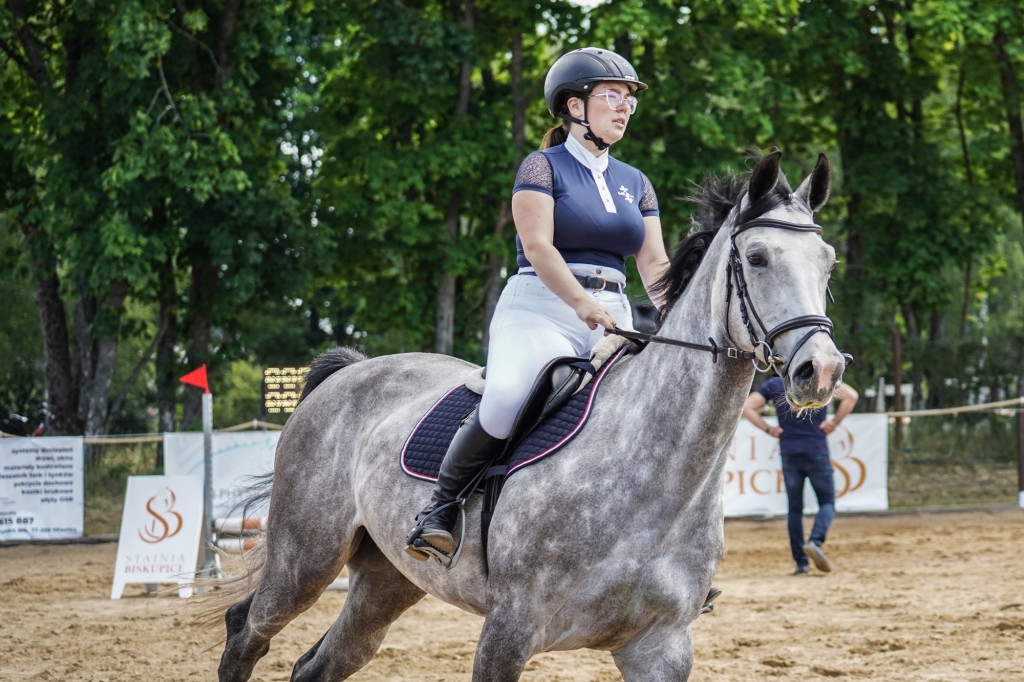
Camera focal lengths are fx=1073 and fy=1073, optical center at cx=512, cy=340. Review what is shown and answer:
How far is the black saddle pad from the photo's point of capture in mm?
3670

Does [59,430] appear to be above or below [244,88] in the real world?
below

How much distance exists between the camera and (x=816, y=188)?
3465 mm

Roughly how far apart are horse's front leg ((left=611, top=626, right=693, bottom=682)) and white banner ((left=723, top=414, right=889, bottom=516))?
1011 centimetres

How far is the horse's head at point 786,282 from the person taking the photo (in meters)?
2.91

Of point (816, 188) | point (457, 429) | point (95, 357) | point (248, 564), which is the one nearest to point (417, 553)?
point (457, 429)

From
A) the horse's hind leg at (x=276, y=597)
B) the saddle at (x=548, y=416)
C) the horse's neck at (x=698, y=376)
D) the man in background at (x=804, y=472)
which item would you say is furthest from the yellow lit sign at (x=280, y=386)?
the horse's neck at (x=698, y=376)

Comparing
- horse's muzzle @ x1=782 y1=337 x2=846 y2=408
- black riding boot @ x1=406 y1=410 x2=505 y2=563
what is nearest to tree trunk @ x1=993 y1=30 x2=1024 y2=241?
black riding boot @ x1=406 y1=410 x2=505 y2=563

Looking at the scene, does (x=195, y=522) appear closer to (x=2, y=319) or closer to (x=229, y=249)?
(x=229, y=249)

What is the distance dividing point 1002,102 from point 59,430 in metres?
18.5

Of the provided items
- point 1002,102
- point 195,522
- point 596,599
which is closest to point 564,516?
point 596,599

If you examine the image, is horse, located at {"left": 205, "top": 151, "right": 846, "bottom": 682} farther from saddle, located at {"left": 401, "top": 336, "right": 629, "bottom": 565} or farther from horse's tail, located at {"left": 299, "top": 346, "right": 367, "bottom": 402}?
horse's tail, located at {"left": 299, "top": 346, "right": 367, "bottom": 402}

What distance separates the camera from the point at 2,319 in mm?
26391

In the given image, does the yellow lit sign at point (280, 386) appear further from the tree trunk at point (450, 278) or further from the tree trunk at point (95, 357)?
the tree trunk at point (450, 278)

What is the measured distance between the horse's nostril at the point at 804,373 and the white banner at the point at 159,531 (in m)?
7.81
